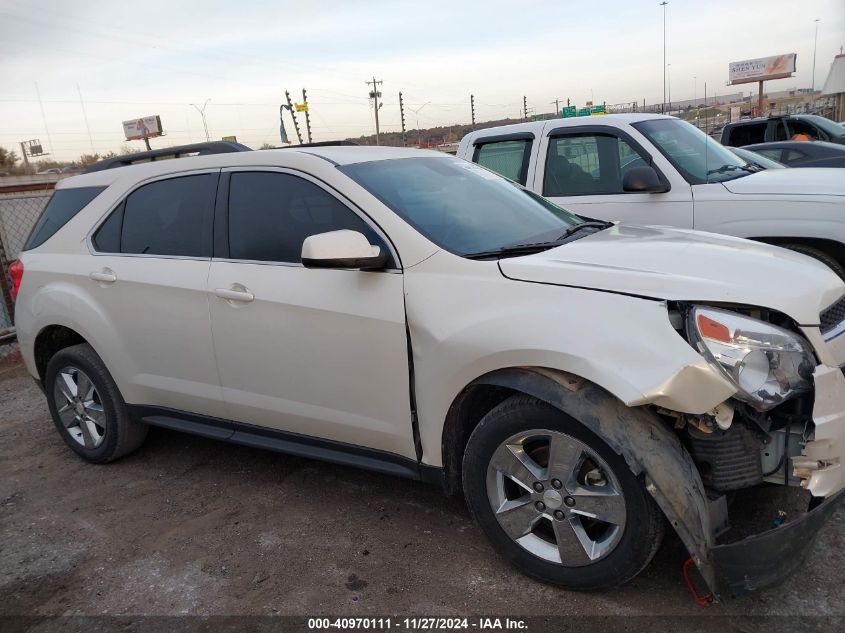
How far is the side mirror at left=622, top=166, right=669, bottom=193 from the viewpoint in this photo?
5312mm

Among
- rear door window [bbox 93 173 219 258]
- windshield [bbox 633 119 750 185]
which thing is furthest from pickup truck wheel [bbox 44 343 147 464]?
windshield [bbox 633 119 750 185]

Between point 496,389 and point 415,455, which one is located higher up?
point 496,389

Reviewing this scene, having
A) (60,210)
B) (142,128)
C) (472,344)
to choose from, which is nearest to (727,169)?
(472,344)

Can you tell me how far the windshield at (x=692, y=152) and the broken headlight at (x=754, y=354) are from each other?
332 cm

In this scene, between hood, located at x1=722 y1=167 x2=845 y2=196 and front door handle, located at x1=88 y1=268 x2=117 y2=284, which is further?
hood, located at x1=722 y1=167 x2=845 y2=196

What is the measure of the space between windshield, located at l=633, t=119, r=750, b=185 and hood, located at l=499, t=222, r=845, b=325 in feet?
8.30

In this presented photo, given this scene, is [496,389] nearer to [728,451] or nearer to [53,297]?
[728,451]

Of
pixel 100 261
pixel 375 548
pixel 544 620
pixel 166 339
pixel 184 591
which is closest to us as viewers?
pixel 544 620

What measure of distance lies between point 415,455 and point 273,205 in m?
1.44

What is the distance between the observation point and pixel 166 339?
12.6 ft

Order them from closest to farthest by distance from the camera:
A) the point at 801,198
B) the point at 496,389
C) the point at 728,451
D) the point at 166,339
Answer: the point at 728,451 < the point at 496,389 < the point at 166,339 < the point at 801,198

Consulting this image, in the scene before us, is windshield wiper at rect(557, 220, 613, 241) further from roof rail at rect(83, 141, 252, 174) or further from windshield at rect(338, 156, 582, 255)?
roof rail at rect(83, 141, 252, 174)

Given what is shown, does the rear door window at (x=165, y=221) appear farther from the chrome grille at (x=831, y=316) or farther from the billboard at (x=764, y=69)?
the billboard at (x=764, y=69)

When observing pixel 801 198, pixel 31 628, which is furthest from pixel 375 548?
pixel 801 198
